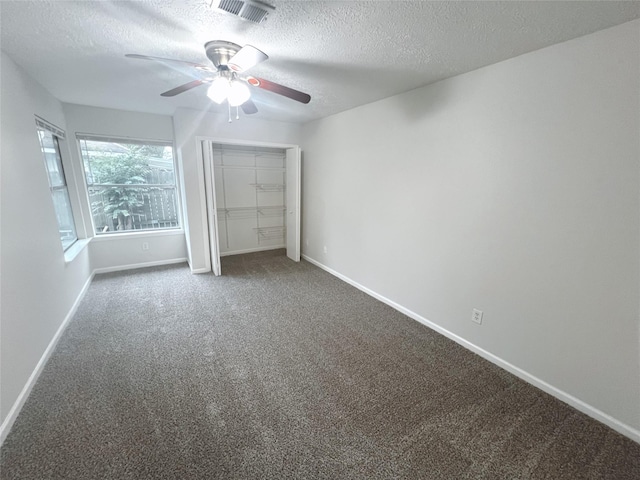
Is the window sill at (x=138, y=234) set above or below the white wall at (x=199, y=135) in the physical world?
below

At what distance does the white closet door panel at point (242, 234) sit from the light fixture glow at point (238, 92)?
3298mm

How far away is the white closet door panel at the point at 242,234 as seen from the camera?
4.89m

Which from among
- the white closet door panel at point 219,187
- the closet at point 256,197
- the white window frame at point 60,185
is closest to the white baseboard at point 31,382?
the white window frame at point 60,185

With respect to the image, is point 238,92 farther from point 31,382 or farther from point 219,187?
point 219,187

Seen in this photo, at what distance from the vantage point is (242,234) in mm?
5008

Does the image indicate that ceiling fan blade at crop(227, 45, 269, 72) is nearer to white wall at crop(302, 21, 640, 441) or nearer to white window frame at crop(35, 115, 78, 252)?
white wall at crop(302, 21, 640, 441)

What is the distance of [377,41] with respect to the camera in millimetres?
1630

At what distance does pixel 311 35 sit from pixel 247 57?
437 mm

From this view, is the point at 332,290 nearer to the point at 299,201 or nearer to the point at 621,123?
the point at 299,201

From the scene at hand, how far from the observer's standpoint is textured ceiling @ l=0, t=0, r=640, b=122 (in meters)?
1.32

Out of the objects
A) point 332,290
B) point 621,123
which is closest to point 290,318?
point 332,290

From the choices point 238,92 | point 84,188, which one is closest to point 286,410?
point 238,92

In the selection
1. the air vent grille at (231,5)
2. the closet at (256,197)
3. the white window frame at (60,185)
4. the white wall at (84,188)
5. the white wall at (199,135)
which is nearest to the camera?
the air vent grille at (231,5)

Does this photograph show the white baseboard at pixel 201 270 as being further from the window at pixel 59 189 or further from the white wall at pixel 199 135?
the window at pixel 59 189
